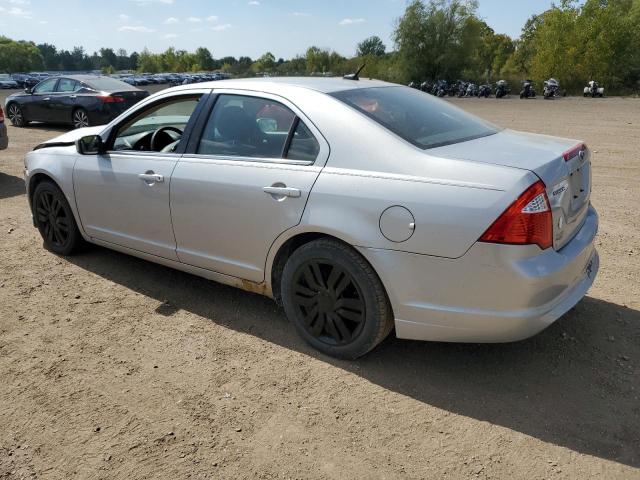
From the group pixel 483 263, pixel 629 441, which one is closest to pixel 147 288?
pixel 483 263

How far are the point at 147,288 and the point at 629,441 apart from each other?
11.4 feet

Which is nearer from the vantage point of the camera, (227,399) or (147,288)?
(227,399)

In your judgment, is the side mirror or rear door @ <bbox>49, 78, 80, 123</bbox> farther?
rear door @ <bbox>49, 78, 80, 123</bbox>

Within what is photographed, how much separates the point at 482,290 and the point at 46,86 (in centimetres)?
1508

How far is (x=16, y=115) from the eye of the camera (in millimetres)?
15562

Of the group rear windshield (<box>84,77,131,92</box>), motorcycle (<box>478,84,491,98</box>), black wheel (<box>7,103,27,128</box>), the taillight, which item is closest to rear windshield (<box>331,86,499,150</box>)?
the taillight

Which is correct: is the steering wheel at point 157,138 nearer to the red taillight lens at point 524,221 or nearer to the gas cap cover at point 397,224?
the gas cap cover at point 397,224

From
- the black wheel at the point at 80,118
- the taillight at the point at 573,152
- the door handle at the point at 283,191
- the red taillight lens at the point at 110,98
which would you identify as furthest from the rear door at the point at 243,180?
the black wheel at the point at 80,118

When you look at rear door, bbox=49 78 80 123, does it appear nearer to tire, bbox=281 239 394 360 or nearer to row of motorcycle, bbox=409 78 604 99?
tire, bbox=281 239 394 360

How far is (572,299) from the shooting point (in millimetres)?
2914

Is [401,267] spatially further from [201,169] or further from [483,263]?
[201,169]

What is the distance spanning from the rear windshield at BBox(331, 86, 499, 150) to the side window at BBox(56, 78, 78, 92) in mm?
12362

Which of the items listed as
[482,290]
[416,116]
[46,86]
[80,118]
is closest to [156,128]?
[416,116]

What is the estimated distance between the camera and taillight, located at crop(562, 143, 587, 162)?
9.58 ft
